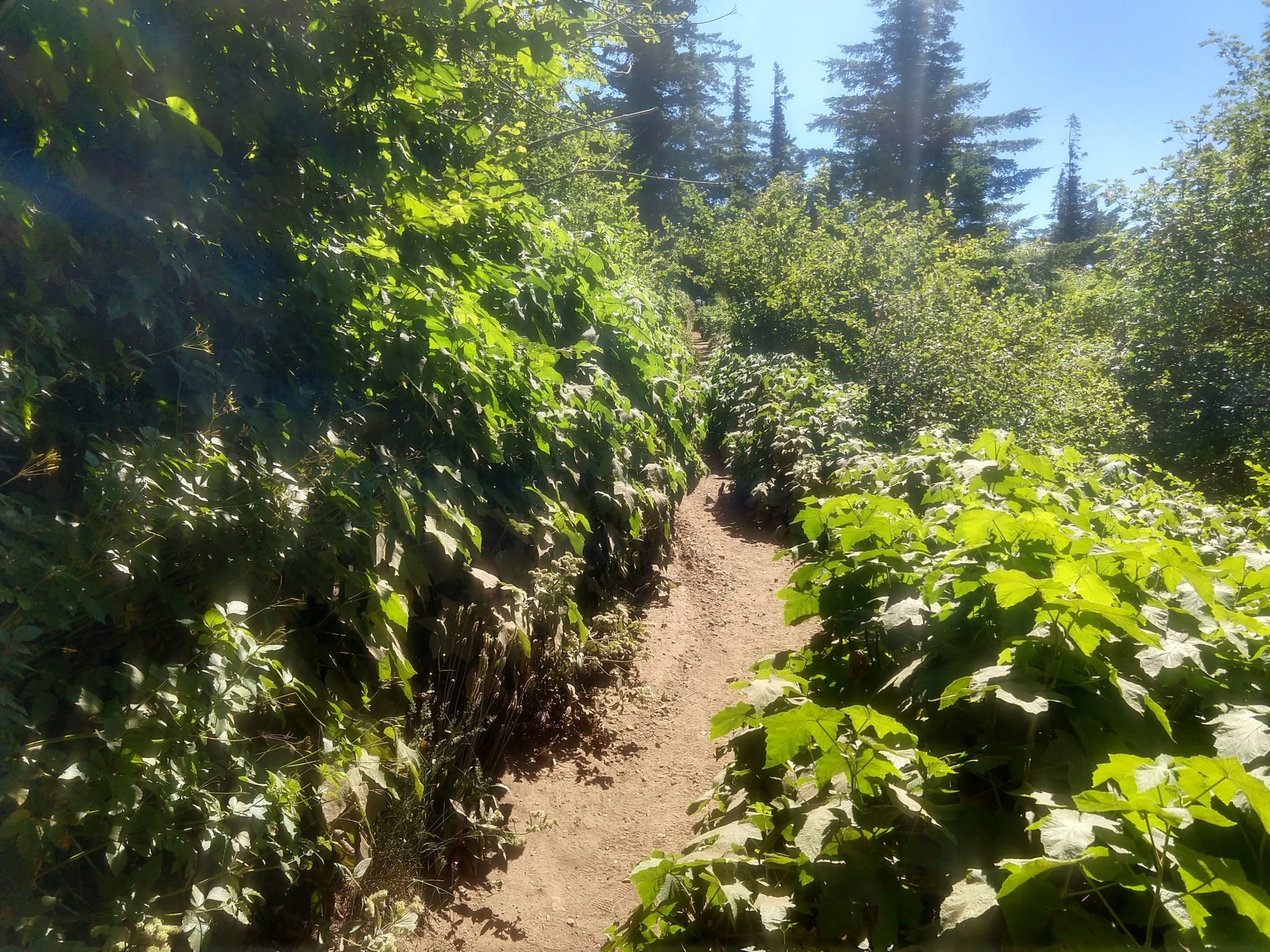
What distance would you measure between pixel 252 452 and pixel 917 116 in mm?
32117

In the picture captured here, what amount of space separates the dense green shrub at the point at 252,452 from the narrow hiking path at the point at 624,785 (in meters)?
0.38

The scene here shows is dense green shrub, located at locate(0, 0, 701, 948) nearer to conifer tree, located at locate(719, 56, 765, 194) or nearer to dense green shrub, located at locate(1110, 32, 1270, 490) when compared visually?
dense green shrub, located at locate(1110, 32, 1270, 490)

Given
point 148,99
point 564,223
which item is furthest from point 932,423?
point 148,99

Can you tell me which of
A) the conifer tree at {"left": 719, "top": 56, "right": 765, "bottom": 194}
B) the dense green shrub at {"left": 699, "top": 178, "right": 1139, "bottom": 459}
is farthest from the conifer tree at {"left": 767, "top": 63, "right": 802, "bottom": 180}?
the dense green shrub at {"left": 699, "top": 178, "right": 1139, "bottom": 459}

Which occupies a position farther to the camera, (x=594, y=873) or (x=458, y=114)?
(x=458, y=114)

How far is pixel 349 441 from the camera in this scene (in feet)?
9.78

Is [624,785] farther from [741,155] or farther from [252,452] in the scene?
[741,155]

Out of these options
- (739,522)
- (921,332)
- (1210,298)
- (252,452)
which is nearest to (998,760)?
(252,452)

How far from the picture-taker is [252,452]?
239 cm

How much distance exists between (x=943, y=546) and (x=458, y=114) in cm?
305

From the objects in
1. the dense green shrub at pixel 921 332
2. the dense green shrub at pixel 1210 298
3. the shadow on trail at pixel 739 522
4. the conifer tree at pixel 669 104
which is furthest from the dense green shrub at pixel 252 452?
the conifer tree at pixel 669 104

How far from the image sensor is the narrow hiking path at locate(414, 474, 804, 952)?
2979mm

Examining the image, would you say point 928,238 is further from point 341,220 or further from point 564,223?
point 341,220

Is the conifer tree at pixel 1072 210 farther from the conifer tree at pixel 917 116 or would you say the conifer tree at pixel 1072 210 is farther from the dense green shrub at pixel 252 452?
the dense green shrub at pixel 252 452
